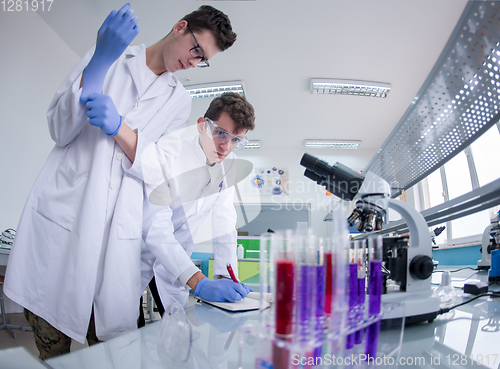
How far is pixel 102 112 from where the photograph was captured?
86cm

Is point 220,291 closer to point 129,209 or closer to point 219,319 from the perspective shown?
point 219,319

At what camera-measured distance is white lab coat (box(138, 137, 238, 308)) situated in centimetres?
100

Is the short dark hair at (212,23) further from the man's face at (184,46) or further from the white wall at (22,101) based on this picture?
the white wall at (22,101)

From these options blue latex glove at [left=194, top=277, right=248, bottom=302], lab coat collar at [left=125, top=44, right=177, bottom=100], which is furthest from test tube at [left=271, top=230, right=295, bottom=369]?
lab coat collar at [left=125, top=44, right=177, bottom=100]

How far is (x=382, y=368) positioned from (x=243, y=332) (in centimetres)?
22

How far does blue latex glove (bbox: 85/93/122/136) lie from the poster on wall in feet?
18.7

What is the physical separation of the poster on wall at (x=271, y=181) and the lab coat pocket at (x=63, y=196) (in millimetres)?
5683

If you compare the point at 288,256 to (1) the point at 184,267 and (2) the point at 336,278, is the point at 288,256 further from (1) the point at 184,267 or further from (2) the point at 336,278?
(1) the point at 184,267

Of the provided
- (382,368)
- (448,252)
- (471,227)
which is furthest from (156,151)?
(471,227)

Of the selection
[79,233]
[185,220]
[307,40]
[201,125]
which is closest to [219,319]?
[79,233]

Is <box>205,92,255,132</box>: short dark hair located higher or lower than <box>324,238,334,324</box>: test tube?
higher

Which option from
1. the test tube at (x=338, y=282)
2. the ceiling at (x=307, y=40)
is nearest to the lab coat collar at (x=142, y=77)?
the test tube at (x=338, y=282)

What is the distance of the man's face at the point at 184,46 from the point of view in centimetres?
107

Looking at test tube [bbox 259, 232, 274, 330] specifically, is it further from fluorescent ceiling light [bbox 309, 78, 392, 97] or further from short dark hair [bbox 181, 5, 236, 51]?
fluorescent ceiling light [bbox 309, 78, 392, 97]
